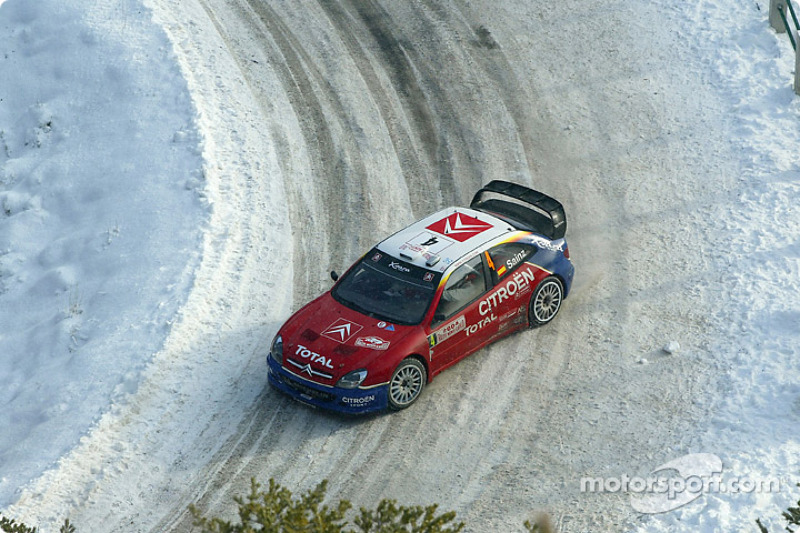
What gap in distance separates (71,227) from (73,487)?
5757 mm

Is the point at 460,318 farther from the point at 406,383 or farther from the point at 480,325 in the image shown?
the point at 406,383

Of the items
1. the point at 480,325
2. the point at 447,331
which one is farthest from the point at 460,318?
the point at 480,325

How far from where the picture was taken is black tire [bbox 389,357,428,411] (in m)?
Result: 11.0

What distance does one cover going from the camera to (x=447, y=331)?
1145cm

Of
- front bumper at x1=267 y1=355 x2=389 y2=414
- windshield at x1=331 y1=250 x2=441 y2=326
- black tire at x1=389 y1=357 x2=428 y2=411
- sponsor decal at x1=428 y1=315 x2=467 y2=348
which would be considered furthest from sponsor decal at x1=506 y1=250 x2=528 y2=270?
front bumper at x1=267 y1=355 x2=389 y2=414

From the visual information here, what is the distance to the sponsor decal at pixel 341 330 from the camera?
11.2 meters

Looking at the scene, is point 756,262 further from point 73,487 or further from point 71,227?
point 71,227

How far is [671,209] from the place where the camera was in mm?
14734

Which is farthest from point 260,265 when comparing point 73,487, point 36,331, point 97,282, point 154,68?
point 154,68

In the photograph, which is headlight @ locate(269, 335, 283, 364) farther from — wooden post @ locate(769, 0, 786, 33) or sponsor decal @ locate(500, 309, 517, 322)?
wooden post @ locate(769, 0, 786, 33)

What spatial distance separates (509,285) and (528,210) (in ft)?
6.41

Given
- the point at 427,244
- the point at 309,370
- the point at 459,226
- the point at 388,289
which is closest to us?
the point at 309,370

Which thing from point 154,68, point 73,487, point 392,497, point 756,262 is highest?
point 154,68

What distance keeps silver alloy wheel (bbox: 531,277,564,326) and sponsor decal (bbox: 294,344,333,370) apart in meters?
3.04
